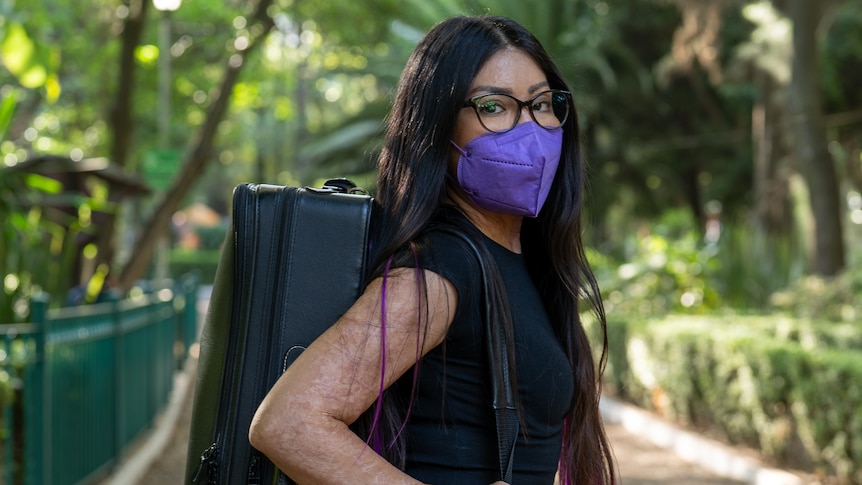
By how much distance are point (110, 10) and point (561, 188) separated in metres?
18.5

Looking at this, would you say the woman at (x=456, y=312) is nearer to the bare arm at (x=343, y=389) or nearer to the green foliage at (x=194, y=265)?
the bare arm at (x=343, y=389)

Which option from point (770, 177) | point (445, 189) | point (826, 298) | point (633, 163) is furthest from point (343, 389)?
point (633, 163)

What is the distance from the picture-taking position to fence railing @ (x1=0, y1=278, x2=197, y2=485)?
5594 millimetres

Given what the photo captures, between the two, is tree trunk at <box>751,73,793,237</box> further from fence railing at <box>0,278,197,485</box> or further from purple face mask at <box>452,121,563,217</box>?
purple face mask at <box>452,121,563,217</box>

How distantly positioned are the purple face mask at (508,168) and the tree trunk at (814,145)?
443 inches

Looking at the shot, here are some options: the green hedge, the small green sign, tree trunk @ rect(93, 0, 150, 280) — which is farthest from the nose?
the small green sign

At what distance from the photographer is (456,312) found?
1.87 m

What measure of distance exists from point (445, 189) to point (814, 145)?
449 inches

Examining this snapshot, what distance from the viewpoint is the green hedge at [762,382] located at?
7695 mm

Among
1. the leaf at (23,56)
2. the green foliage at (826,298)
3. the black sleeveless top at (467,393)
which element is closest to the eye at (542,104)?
the black sleeveless top at (467,393)

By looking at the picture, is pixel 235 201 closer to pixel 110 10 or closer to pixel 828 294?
pixel 828 294

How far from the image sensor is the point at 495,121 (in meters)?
2.04

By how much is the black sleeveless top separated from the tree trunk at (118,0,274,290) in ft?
39.8

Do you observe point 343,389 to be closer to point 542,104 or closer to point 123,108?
point 542,104
